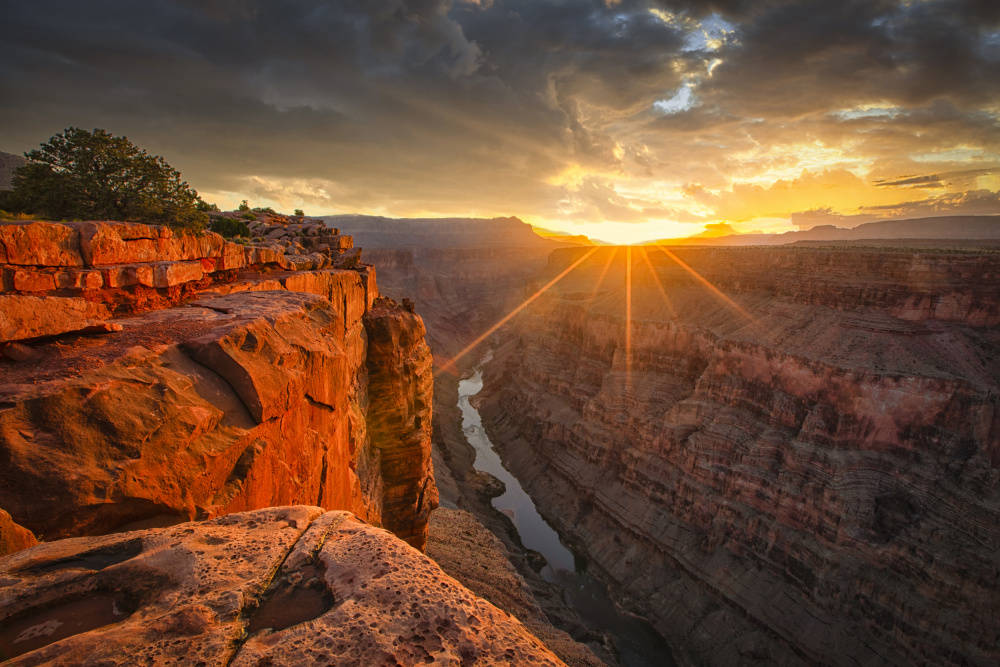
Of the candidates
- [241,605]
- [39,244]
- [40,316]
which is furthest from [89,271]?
[241,605]

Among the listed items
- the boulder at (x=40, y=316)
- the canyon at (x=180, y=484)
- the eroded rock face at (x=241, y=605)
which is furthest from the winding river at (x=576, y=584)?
the boulder at (x=40, y=316)

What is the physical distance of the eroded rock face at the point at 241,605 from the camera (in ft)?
9.33

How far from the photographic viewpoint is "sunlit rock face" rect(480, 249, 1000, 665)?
696 inches

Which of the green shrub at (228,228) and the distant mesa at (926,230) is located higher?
the distant mesa at (926,230)

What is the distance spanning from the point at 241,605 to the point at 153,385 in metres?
3.04

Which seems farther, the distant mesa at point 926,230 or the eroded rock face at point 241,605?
the distant mesa at point 926,230

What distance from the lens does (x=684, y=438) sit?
26.4 meters

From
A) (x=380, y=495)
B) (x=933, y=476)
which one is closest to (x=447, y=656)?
(x=380, y=495)

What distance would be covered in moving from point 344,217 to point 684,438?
5781 inches

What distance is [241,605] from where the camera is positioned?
3275 millimetres

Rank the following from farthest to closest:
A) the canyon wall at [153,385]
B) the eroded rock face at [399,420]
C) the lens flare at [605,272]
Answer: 1. the lens flare at [605,272]
2. the eroded rock face at [399,420]
3. the canyon wall at [153,385]

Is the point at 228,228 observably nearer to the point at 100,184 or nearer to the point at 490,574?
the point at 100,184

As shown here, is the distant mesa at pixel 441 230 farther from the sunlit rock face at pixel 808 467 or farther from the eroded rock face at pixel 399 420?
the eroded rock face at pixel 399 420

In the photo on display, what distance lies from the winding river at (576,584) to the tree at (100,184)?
24363 millimetres
